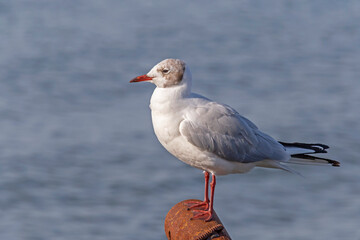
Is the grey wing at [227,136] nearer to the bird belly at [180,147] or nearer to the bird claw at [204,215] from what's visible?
the bird belly at [180,147]

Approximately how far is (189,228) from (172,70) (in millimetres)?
1458

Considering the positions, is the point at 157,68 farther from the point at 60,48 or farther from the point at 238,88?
the point at 60,48

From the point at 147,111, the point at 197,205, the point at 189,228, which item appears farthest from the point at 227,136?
the point at 147,111

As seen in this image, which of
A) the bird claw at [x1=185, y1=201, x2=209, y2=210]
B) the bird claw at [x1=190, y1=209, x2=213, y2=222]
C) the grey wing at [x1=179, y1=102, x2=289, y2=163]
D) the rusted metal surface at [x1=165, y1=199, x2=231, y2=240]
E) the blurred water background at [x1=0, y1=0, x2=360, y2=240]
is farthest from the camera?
the blurred water background at [x1=0, y1=0, x2=360, y2=240]

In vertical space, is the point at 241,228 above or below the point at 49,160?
below

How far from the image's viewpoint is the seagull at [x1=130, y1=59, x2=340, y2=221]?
6.89 metres

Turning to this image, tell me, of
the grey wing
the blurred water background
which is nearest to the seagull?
the grey wing

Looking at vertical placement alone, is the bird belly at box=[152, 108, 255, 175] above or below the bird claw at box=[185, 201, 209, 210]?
above

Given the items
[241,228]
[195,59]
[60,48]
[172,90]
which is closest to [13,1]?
[60,48]

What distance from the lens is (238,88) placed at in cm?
2036

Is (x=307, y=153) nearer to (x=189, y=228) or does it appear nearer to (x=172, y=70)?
(x=172, y=70)

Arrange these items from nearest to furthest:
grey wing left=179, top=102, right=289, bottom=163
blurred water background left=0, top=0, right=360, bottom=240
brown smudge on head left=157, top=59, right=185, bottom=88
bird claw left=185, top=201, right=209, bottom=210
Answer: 1. bird claw left=185, top=201, right=209, bottom=210
2. brown smudge on head left=157, top=59, right=185, bottom=88
3. grey wing left=179, top=102, right=289, bottom=163
4. blurred water background left=0, top=0, right=360, bottom=240

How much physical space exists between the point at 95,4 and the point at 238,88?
9.78m

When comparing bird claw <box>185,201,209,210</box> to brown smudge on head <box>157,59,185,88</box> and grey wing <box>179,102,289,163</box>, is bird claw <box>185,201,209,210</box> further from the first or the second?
brown smudge on head <box>157,59,185,88</box>
